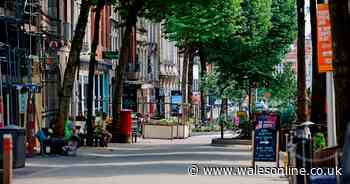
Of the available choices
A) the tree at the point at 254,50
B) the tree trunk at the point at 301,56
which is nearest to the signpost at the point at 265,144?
the tree trunk at the point at 301,56

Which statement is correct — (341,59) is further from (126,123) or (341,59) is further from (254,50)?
(254,50)

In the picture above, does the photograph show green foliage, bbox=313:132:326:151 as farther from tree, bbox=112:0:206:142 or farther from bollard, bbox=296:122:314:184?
tree, bbox=112:0:206:142

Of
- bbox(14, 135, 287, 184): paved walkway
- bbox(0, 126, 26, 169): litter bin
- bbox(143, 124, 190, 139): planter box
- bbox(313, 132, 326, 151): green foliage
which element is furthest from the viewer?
bbox(143, 124, 190, 139): planter box

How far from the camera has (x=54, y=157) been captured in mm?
31781

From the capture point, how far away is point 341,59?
1377 cm

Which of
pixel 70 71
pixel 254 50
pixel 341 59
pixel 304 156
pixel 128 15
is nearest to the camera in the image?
pixel 304 156

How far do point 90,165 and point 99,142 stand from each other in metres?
12.6

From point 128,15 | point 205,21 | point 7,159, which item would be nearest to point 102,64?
point 205,21

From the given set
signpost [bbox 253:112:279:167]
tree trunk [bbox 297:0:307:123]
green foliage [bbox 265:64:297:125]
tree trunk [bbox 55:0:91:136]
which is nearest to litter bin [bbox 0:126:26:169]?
signpost [bbox 253:112:279:167]

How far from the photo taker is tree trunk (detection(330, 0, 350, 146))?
13734 mm

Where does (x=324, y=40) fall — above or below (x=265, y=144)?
above

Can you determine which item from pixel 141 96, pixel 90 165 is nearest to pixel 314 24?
pixel 90 165

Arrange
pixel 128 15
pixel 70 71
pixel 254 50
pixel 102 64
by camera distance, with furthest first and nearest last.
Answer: pixel 102 64 < pixel 254 50 < pixel 128 15 < pixel 70 71

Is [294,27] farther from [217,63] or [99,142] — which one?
[99,142]
